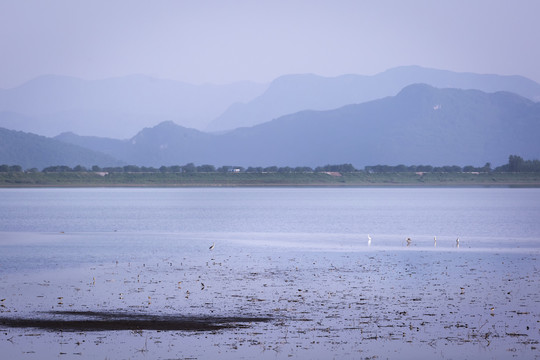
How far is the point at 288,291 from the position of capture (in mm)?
34094

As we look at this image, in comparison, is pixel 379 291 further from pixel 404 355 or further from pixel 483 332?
pixel 404 355

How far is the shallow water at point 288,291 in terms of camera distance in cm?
2383

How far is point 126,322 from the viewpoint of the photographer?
89.2 ft

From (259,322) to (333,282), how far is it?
34.5 ft

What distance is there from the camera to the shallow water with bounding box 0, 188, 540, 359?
23.8 m

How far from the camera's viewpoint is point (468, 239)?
65125 millimetres

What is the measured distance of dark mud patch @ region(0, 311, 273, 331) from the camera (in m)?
26.3

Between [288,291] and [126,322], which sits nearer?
[126,322]

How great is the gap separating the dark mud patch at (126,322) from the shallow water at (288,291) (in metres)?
0.61

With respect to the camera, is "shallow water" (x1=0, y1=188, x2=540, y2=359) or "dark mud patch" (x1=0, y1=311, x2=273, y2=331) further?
"dark mud patch" (x1=0, y1=311, x2=273, y2=331)

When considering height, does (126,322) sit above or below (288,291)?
below

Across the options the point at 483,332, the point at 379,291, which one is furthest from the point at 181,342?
the point at 379,291

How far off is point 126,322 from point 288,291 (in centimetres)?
916

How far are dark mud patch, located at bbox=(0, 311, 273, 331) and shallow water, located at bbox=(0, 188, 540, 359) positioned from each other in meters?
0.61
